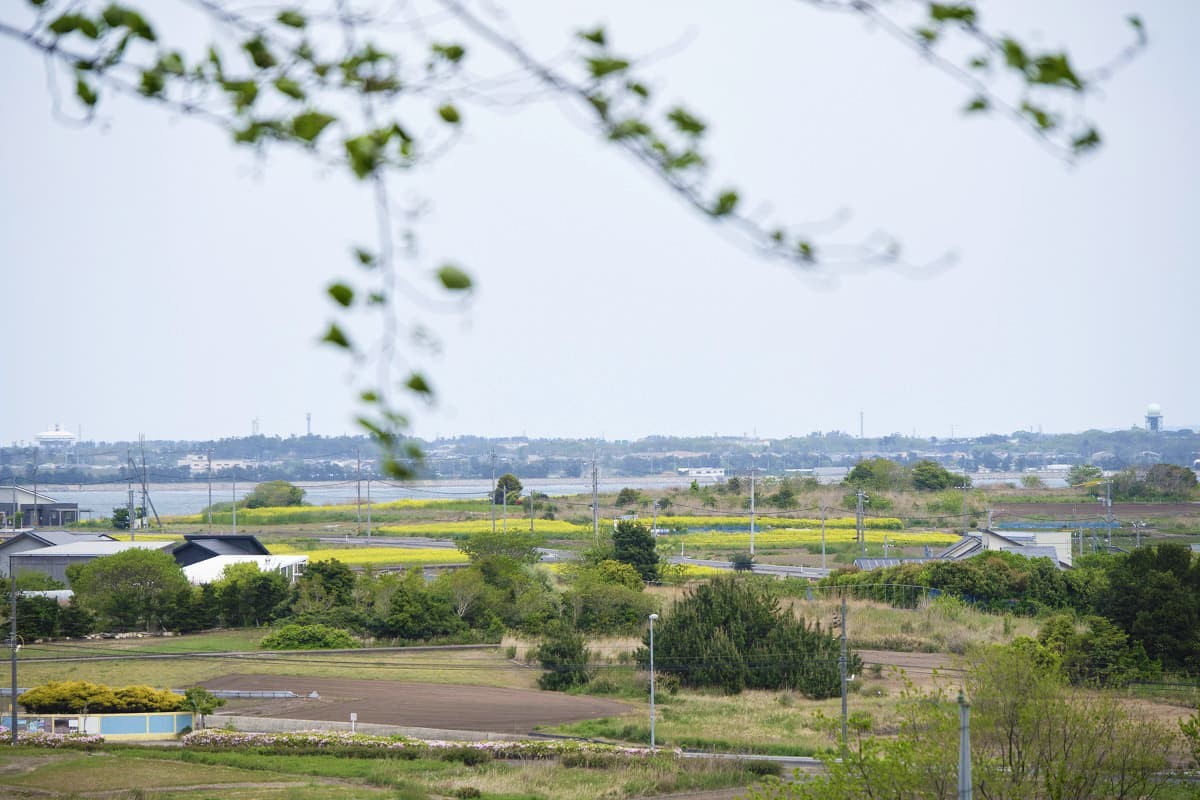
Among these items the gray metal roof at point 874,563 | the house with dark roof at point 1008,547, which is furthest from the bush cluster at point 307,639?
the gray metal roof at point 874,563

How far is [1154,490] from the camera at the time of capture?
71.2 m

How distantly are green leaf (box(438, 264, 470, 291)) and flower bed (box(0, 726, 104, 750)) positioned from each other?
82.4 ft

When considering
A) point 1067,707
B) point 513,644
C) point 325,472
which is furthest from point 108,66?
point 325,472

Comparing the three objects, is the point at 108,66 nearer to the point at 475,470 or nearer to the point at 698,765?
the point at 698,765

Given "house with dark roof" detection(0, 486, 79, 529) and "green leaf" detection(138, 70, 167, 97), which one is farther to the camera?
"house with dark roof" detection(0, 486, 79, 529)

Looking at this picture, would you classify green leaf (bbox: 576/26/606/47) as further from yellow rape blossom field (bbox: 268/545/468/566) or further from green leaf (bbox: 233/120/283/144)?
yellow rape blossom field (bbox: 268/545/468/566)

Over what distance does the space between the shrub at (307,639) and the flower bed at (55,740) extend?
397 inches

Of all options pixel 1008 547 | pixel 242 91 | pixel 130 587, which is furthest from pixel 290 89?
pixel 1008 547

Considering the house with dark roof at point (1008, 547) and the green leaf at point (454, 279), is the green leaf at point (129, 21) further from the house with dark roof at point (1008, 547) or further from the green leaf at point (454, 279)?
the house with dark roof at point (1008, 547)

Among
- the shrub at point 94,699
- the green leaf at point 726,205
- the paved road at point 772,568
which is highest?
the green leaf at point 726,205

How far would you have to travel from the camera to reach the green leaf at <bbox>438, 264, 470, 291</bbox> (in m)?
2.14

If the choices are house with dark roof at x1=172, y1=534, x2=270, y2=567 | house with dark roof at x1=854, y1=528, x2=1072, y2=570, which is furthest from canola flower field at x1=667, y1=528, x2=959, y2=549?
house with dark roof at x1=172, y1=534, x2=270, y2=567

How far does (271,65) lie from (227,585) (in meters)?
37.6

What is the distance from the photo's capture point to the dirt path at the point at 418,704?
85.1ft
